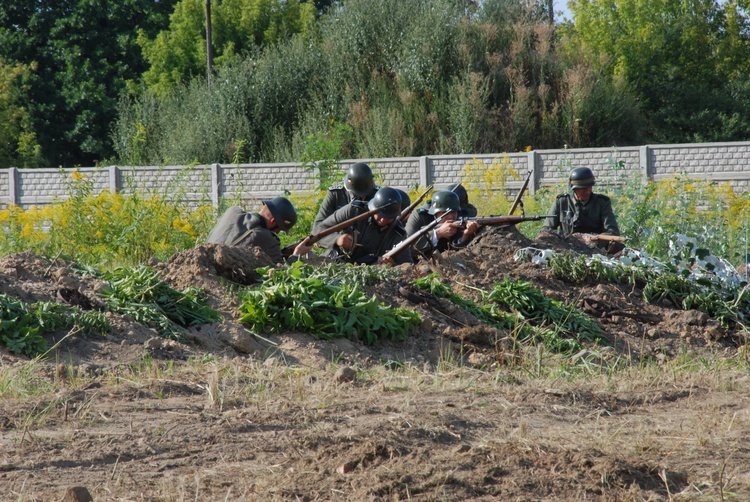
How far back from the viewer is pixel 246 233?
8484 mm

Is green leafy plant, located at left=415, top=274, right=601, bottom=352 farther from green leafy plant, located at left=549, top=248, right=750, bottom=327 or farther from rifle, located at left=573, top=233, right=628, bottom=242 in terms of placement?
rifle, located at left=573, top=233, right=628, bottom=242

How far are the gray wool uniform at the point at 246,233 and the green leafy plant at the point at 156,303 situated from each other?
4.77 ft

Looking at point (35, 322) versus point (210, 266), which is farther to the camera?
point (210, 266)

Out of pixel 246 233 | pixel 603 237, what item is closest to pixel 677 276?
pixel 603 237

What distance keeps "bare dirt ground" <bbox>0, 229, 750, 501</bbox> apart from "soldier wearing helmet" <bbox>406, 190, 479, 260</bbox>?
2.34m

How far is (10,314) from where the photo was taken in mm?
5906

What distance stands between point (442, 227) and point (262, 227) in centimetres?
200

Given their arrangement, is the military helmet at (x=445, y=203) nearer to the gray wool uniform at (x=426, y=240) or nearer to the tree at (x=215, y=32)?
the gray wool uniform at (x=426, y=240)

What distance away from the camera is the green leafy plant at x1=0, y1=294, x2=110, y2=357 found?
5.72 m

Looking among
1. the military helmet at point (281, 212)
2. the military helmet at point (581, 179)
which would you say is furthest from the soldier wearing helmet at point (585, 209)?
the military helmet at point (281, 212)

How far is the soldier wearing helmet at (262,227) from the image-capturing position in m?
8.45

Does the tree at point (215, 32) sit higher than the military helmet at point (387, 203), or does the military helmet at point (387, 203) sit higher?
the tree at point (215, 32)

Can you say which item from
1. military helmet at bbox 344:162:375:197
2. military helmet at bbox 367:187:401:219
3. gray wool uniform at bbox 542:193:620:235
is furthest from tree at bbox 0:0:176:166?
military helmet at bbox 367:187:401:219

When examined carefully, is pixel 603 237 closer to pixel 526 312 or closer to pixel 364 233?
pixel 364 233
